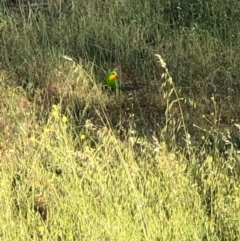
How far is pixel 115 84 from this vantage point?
428 cm

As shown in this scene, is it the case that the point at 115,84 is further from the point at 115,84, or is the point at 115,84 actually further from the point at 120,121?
the point at 120,121

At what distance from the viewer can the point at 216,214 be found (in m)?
2.87

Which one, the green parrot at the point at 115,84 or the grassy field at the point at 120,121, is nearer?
the grassy field at the point at 120,121

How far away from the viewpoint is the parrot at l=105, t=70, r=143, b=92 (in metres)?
4.28

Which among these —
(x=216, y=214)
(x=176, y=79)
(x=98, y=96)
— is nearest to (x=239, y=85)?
(x=176, y=79)

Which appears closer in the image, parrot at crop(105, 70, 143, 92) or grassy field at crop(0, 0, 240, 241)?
grassy field at crop(0, 0, 240, 241)

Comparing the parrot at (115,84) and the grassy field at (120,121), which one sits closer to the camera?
the grassy field at (120,121)

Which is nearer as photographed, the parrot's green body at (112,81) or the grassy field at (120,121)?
the grassy field at (120,121)

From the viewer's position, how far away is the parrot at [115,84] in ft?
14.0

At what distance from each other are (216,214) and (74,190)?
68 centimetres

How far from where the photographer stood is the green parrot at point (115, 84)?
14.0 feet

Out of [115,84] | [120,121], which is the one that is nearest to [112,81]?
[115,84]

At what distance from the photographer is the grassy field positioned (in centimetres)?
Result: 284

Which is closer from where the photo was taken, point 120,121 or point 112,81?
point 120,121
